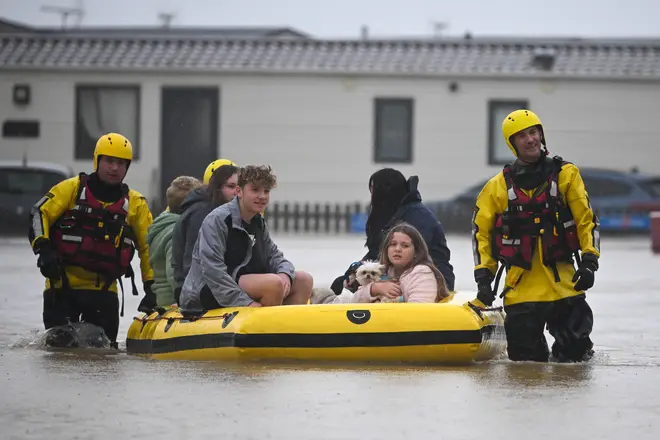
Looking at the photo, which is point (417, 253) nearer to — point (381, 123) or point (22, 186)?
point (22, 186)

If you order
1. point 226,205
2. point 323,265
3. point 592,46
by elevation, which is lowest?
point 323,265

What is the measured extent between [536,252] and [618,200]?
2547 centimetres

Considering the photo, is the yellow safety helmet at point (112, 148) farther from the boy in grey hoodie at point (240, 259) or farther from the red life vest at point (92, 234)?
the boy in grey hoodie at point (240, 259)

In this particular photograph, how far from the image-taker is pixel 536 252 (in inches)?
432

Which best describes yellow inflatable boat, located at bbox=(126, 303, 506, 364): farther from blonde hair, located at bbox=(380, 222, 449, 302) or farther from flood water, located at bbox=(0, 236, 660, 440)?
blonde hair, located at bbox=(380, 222, 449, 302)

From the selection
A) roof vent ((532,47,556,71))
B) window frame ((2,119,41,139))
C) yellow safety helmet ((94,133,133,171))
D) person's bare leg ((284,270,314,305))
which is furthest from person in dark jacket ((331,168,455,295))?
window frame ((2,119,41,139))

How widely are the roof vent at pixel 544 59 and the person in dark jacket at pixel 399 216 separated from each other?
2712cm

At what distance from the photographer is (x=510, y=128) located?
432 inches

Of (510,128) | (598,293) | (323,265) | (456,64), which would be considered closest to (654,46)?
(456,64)

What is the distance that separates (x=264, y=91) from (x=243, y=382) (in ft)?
97.3

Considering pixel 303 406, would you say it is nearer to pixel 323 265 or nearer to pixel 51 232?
pixel 51 232

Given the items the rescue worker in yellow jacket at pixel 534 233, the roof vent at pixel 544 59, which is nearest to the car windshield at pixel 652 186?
the roof vent at pixel 544 59

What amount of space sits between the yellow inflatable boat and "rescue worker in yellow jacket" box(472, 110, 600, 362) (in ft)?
1.09

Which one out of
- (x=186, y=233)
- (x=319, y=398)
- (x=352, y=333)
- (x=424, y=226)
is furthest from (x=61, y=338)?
(x=319, y=398)
